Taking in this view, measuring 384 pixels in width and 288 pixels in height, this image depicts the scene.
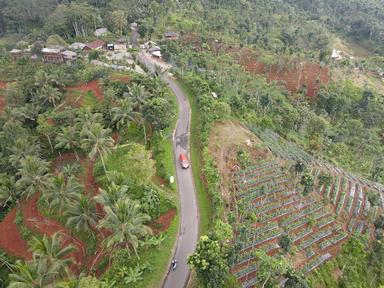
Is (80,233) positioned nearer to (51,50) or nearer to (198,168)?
(198,168)

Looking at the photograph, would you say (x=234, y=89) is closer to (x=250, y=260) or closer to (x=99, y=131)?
(x=99, y=131)

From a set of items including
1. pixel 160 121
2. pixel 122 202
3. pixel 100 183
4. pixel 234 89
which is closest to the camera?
pixel 122 202

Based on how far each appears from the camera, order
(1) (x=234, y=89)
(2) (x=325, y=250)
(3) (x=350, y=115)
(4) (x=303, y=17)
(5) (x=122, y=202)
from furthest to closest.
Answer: (4) (x=303, y=17) → (3) (x=350, y=115) → (1) (x=234, y=89) → (2) (x=325, y=250) → (5) (x=122, y=202)

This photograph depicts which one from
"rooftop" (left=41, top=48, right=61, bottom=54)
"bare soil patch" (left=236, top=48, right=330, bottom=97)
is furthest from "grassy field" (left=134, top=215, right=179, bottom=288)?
"rooftop" (left=41, top=48, right=61, bottom=54)

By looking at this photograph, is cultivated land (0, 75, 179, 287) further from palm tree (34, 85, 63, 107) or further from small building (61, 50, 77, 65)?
small building (61, 50, 77, 65)

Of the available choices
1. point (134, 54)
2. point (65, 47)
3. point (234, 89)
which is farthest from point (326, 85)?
point (65, 47)

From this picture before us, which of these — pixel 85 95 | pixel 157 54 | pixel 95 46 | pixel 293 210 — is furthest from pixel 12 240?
pixel 95 46

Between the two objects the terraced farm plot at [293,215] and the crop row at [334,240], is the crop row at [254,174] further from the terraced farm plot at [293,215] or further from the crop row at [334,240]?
the crop row at [334,240]
